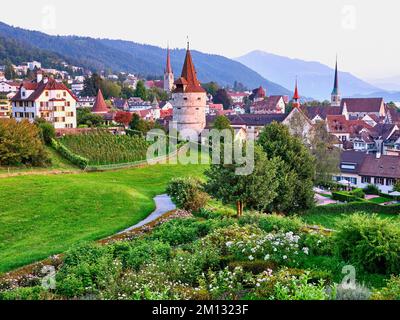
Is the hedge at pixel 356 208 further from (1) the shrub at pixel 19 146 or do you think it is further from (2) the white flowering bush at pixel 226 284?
(2) the white flowering bush at pixel 226 284

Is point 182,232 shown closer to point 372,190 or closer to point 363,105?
point 372,190

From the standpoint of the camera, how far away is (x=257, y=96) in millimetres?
138500

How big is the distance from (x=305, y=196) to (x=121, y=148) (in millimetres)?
17766

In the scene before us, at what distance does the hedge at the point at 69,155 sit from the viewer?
3516 cm

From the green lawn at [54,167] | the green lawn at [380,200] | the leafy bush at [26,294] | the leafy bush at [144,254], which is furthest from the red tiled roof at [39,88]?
the leafy bush at [26,294]

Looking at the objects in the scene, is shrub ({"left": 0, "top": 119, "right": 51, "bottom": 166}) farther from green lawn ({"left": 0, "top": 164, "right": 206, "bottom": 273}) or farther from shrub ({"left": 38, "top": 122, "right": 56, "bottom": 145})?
shrub ({"left": 38, "top": 122, "right": 56, "bottom": 145})

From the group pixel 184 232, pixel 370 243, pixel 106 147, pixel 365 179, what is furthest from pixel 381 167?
pixel 370 243

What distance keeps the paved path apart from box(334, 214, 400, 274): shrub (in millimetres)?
9547

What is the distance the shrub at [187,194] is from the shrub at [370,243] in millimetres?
10726

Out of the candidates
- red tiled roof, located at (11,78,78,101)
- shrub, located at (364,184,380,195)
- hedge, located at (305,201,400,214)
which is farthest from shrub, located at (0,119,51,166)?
shrub, located at (364,184,380,195)

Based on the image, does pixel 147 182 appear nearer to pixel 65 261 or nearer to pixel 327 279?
pixel 65 261

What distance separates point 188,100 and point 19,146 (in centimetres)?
2505

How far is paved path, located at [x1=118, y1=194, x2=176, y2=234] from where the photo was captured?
19.8 m
